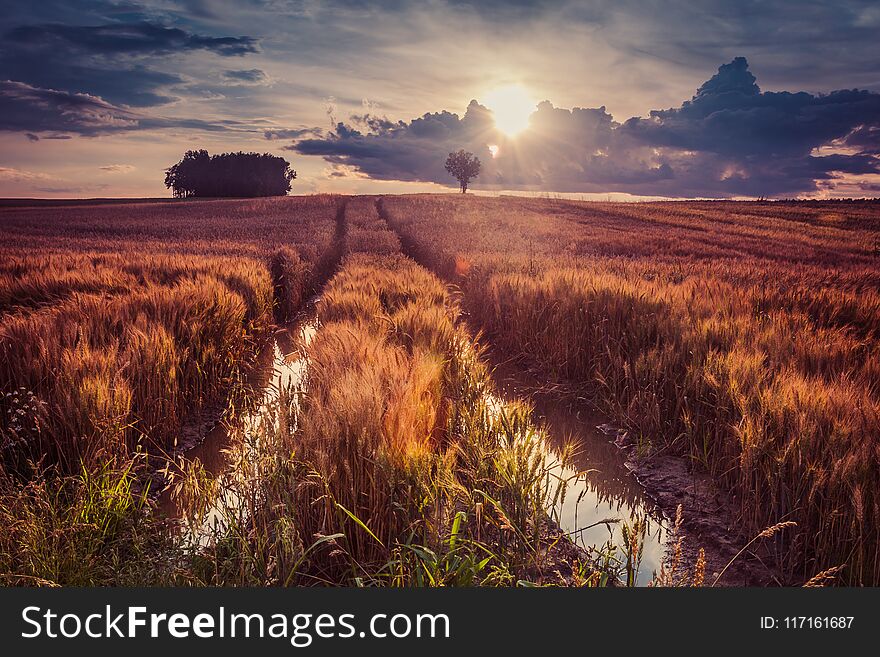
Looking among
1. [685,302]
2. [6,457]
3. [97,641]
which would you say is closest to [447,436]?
[97,641]

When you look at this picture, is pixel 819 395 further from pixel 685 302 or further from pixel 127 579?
pixel 127 579

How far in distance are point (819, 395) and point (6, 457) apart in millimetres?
5353

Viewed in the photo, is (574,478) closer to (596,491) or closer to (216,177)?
(596,491)

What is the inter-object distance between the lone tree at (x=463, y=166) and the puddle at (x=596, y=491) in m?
94.7

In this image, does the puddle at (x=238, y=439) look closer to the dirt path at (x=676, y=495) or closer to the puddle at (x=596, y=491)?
the puddle at (x=596, y=491)

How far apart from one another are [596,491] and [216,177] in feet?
288

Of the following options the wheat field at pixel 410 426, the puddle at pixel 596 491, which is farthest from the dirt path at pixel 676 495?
the wheat field at pixel 410 426

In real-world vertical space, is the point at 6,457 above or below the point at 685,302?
below

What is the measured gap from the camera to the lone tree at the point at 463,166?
9412 cm

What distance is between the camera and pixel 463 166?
94.1 meters

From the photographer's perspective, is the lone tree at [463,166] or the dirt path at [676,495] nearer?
the dirt path at [676,495]

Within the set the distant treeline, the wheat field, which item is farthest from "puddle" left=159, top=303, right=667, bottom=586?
the distant treeline

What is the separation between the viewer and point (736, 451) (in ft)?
11.3

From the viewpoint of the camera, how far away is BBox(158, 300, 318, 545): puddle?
9.66ft
